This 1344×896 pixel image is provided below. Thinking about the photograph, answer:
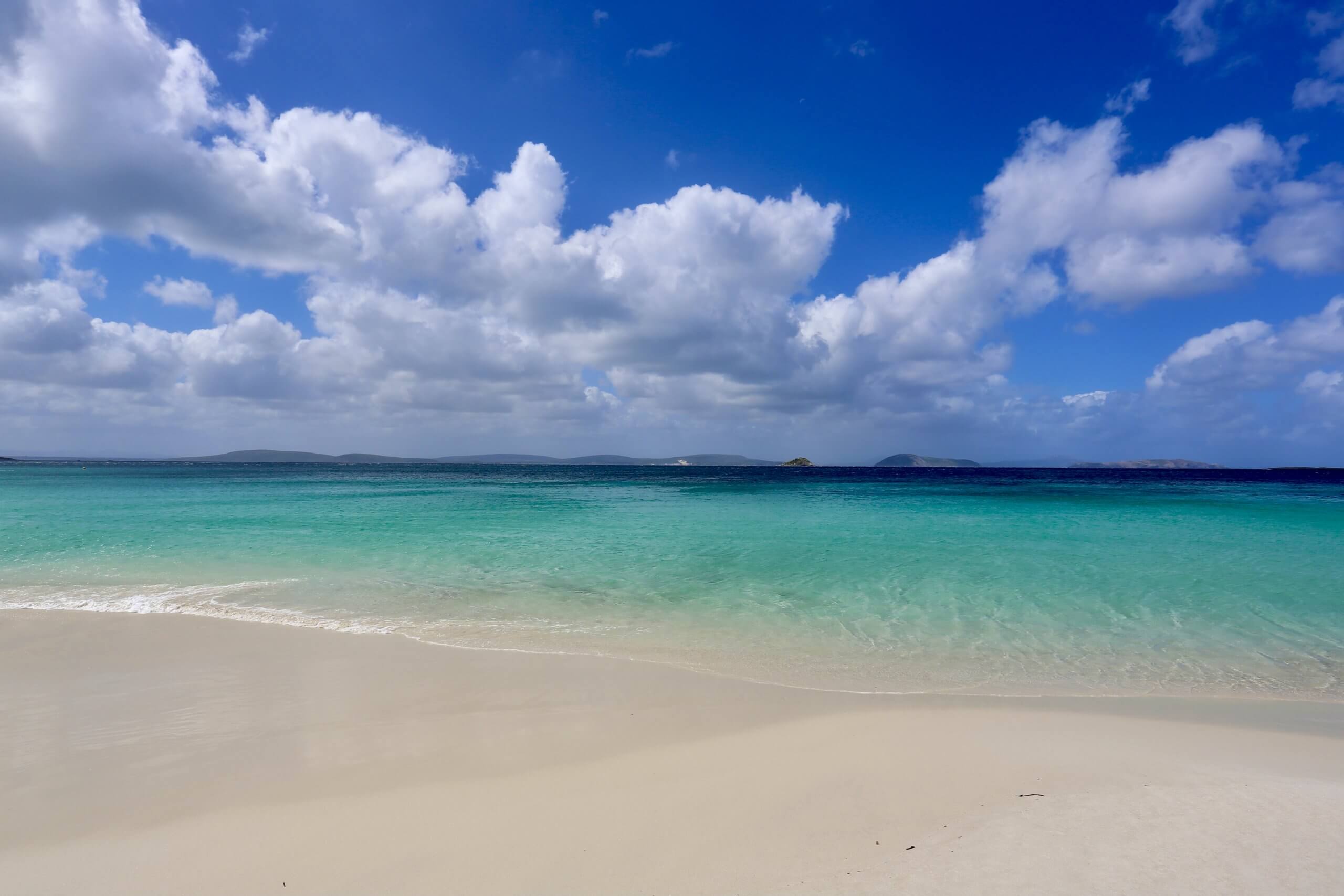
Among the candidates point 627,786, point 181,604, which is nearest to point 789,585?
point 627,786

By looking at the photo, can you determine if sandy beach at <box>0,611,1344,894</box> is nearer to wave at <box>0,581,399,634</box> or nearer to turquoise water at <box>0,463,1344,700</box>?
turquoise water at <box>0,463,1344,700</box>

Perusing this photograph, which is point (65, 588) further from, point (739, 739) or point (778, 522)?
point (778, 522)

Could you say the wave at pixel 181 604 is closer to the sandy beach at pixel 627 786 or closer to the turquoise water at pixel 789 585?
the turquoise water at pixel 789 585

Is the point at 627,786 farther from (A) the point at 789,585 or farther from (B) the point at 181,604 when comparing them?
(B) the point at 181,604

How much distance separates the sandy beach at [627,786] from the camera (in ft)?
12.0

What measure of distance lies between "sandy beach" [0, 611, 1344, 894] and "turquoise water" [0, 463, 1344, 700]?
1.28 meters

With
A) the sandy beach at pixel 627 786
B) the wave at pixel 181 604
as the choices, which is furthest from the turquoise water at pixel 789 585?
the sandy beach at pixel 627 786

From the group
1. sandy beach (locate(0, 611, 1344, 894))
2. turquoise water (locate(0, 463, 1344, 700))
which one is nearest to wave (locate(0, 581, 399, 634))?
turquoise water (locate(0, 463, 1344, 700))

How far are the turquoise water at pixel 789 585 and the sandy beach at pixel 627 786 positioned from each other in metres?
1.28

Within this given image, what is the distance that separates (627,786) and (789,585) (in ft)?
26.5

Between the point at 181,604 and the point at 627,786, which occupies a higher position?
the point at 627,786

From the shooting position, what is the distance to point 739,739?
557 centimetres

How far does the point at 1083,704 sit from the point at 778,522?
680 inches

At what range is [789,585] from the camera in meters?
12.3
